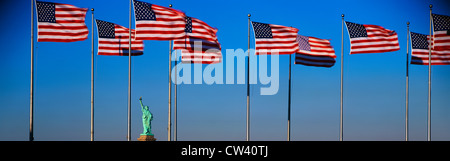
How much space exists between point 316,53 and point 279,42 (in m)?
3.57

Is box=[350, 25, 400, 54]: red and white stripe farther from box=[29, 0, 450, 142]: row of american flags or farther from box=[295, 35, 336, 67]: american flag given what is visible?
box=[295, 35, 336, 67]: american flag

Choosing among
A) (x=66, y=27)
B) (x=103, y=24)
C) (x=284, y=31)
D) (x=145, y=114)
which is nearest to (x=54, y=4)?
(x=66, y=27)

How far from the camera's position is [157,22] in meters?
44.1

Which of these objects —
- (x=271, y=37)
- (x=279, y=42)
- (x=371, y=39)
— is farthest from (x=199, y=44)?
(x=371, y=39)

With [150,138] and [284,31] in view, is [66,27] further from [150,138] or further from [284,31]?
[150,138]

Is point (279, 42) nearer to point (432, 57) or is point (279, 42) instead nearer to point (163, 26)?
point (163, 26)

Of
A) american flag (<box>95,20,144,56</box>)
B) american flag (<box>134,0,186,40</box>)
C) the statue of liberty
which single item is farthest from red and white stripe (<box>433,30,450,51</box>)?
the statue of liberty

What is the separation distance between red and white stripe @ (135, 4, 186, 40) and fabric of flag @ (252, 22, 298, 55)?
5707 millimetres

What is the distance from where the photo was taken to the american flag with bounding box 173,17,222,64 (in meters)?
46.3

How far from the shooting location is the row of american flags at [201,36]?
4362 centimetres

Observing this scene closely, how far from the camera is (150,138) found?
59219mm

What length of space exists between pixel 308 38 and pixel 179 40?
29.6 feet
